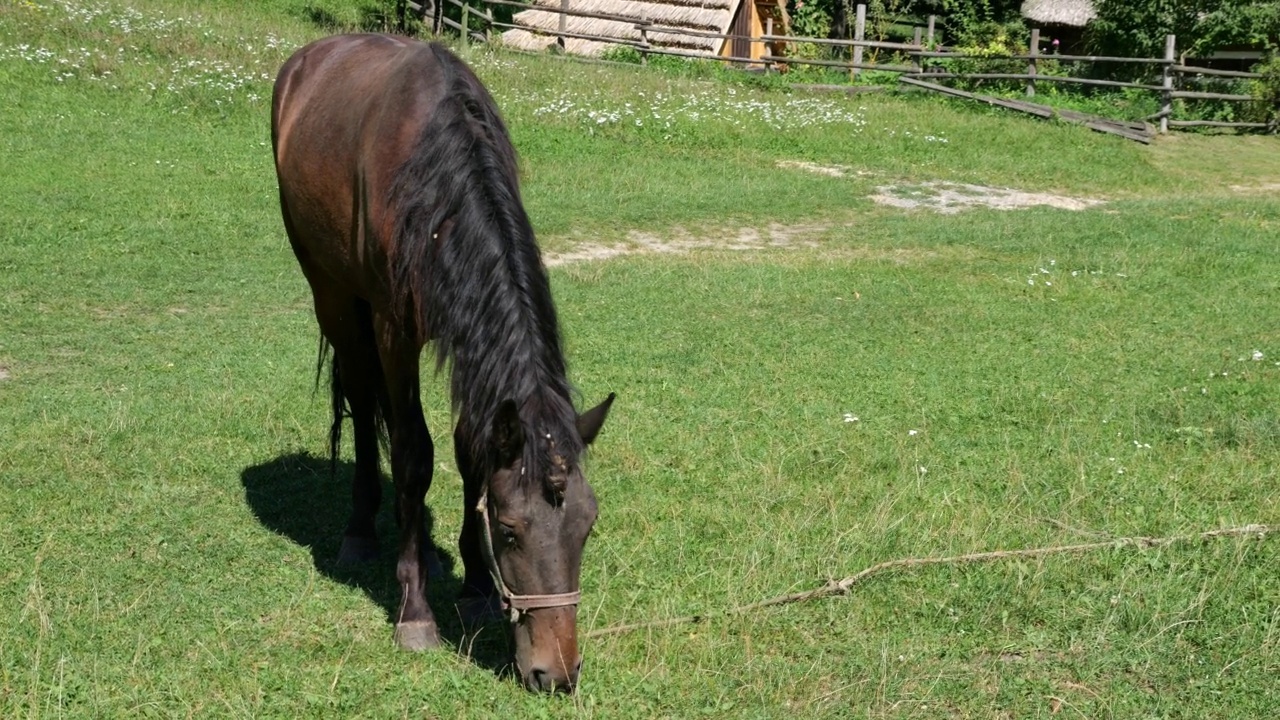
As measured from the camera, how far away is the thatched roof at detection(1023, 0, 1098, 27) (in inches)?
1219

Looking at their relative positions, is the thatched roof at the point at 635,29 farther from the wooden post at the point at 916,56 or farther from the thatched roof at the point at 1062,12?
the thatched roof at the point at 1062,12

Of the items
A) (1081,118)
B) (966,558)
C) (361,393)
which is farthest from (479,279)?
(1081,118)

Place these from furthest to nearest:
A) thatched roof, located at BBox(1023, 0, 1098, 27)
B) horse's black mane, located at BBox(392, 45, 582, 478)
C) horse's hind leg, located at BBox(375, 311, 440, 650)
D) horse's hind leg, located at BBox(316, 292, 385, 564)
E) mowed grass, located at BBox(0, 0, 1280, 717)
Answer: thatched roof, located at BBox(1023, 0, 1098, 27), horse's hind leg, located at BBox(316, 292, 385, 564), horse's hind leg, located at BBox(375, 311, 440, 650), mowed grass, located at BBox(0, 0, 1280, 717), horse's black mane, located at BBox(392, 45, 582, 478)

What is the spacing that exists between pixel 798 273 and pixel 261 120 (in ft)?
29.0

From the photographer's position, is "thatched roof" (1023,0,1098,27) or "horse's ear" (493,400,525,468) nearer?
"horse's ear" (493,400,525,468)

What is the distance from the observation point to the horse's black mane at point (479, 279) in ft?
12.4

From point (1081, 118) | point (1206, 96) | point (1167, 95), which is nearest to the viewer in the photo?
point (1081, 118)

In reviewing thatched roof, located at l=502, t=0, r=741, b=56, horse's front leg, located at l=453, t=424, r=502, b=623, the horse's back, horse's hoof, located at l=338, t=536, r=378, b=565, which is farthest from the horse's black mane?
thatched roof, located at l=502, t=0, r=741, b=56

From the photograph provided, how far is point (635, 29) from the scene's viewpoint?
2661cm

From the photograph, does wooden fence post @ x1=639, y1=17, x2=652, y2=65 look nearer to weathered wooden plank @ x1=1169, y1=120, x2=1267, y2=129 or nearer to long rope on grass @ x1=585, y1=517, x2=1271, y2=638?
weathered wooden plank @ x1=1169, y1=120, x2=1267, y2=129

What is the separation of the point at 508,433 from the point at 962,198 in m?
13.3

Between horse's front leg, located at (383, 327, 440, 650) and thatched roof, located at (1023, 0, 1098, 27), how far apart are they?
2968cm

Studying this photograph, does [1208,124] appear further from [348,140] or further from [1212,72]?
[348,140]

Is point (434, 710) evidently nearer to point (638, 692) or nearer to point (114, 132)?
point (638, 692)
